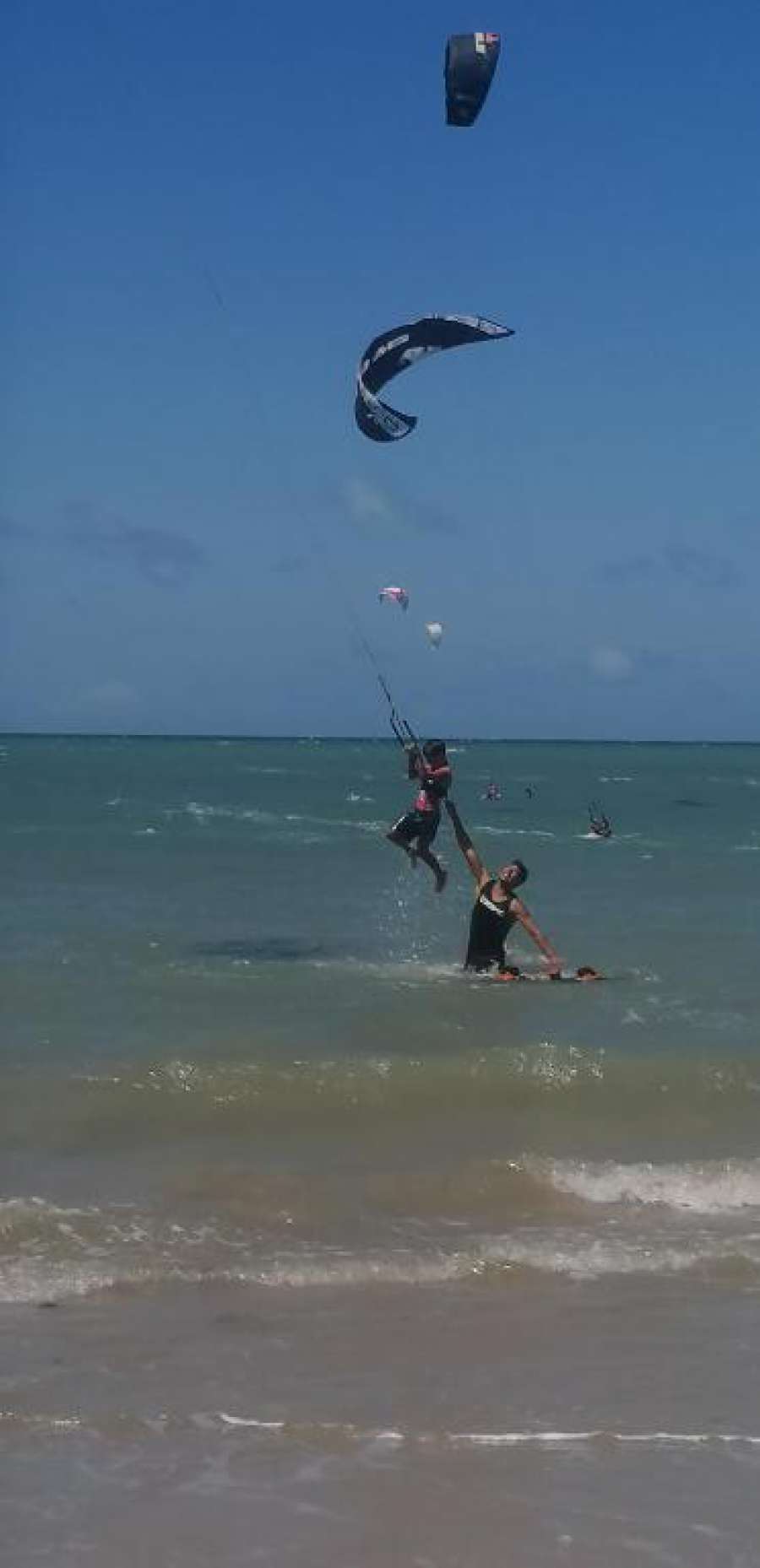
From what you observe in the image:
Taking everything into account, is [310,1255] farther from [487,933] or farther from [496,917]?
[487,933]

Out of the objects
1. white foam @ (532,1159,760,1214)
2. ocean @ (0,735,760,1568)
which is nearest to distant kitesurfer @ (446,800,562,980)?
ocean @ (0,735,760,1568)

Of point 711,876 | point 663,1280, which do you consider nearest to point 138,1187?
point 663,1280

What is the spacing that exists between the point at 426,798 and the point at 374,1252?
754 centimetres

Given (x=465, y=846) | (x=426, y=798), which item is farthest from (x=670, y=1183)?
(x=426, y=798)


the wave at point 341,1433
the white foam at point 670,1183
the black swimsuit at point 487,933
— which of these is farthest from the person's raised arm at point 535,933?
the wave at point 341,1433

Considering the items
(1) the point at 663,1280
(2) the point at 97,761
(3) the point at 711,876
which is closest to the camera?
(1) the point at 663,1280

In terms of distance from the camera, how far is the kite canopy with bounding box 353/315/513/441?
14.7m

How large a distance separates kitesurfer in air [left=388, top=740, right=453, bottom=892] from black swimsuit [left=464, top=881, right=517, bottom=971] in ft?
1.89

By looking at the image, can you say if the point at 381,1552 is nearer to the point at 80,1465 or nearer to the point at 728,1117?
the point at 80,1465

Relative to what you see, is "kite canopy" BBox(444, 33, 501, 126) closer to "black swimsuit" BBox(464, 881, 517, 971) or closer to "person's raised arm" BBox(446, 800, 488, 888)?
"person's raised arm" BBox(446, 800, 488, 888)

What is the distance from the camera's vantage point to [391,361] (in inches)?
588

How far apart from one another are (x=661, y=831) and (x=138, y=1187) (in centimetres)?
4032

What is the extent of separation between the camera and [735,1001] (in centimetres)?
1634

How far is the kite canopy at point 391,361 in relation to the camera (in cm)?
1470
